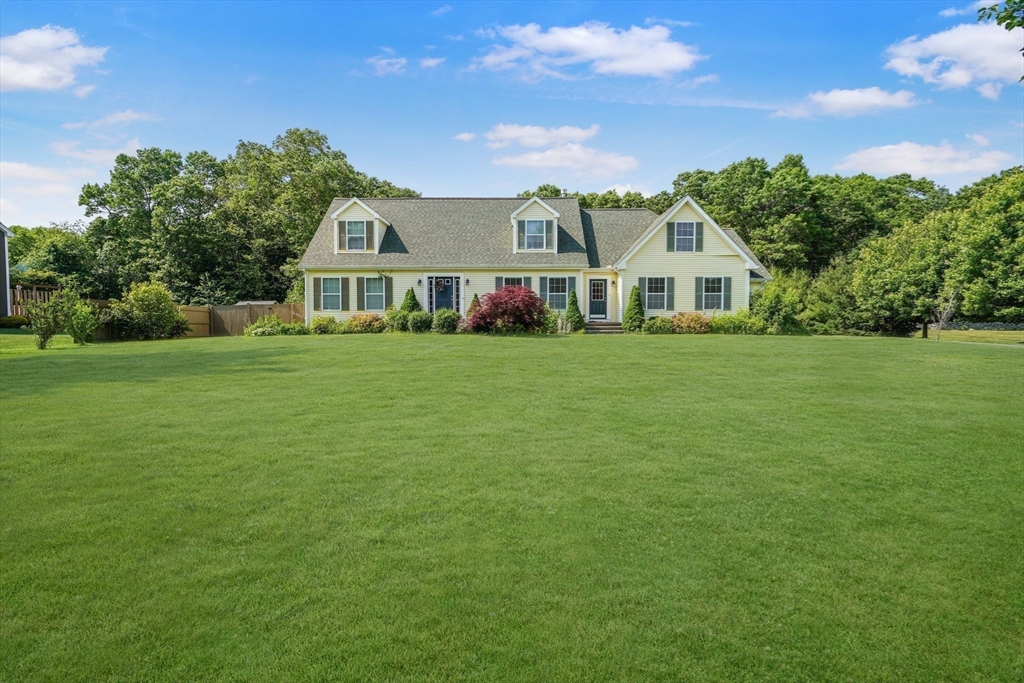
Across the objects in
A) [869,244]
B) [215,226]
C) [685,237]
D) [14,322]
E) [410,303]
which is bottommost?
[14,322]

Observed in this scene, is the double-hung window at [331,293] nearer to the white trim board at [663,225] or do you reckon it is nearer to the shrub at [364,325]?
the shrub at [364,325]

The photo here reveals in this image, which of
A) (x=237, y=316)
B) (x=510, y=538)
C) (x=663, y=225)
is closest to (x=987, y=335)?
(x=663, y=225)

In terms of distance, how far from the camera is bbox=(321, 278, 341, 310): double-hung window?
27609mm

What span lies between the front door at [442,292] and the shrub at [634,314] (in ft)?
26.1

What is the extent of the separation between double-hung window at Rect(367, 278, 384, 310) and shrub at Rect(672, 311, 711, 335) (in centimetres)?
1345

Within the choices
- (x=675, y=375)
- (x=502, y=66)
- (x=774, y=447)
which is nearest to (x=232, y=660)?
(x=774, y=447)

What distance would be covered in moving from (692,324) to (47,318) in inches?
899

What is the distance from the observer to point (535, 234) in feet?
92.3

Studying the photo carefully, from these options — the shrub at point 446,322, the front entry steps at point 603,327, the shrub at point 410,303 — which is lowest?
the front entry steps at point 603,327

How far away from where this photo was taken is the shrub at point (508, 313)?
68.8 feet

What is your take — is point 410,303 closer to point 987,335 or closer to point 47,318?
point 47,318

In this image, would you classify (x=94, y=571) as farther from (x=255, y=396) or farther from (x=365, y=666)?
(x=255, y=396)

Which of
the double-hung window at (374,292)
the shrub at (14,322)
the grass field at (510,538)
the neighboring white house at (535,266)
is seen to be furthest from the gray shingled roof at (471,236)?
the grass field at (510,538)

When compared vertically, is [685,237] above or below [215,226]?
below
